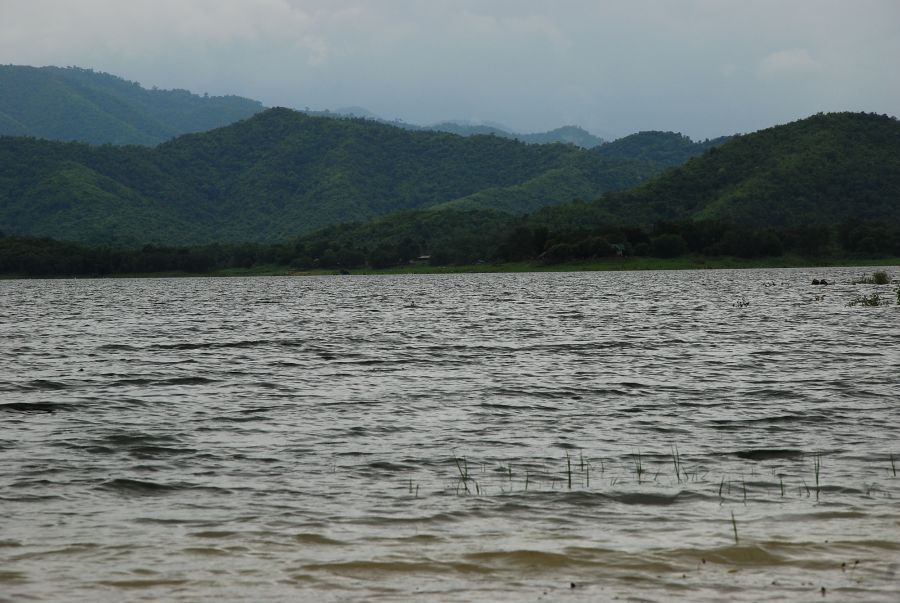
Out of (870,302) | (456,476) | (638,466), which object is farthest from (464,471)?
(870,302)

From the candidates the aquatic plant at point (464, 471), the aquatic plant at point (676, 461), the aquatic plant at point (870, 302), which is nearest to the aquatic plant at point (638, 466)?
the aquatic plant at point (676, 461)

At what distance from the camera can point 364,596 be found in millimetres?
10727

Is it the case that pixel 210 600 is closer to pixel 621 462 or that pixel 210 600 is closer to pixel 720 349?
pixel 621 462

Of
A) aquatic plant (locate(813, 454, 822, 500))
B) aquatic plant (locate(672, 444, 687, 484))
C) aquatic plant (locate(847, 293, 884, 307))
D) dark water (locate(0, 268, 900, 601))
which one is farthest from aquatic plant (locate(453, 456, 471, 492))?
aquatic plant (locate(847, 293, 884, 307))

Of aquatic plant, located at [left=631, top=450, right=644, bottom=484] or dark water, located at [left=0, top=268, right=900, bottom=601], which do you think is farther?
aquatic plant, located at [left=631, top=450, right=644, bottom=484]

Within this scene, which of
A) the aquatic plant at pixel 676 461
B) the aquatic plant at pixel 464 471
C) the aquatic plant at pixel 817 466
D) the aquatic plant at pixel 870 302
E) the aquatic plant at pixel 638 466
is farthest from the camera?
the aquatic plant at pixel 870 302

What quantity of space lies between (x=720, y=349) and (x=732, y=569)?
31.2 metres

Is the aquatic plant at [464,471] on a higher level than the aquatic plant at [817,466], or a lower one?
lower

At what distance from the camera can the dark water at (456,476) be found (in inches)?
452

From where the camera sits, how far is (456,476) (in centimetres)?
1733

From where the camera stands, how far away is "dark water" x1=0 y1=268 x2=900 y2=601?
11477 mm

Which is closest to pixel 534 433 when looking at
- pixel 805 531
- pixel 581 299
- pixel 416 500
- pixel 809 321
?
pixel 416 500

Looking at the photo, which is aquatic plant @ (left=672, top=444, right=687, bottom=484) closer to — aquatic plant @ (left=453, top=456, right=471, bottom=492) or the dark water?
the dark water

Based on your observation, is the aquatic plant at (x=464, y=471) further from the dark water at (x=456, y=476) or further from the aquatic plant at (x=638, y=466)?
the aquatic plant at (x=638, y=466)
